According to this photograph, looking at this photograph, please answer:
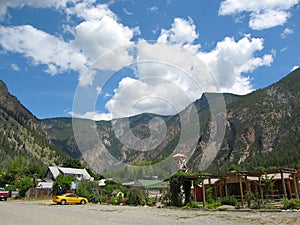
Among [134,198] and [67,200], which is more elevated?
[134,198]

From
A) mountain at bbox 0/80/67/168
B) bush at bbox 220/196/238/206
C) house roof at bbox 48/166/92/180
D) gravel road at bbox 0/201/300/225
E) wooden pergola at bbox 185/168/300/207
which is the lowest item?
gravel road at bbox 0/201/300/225

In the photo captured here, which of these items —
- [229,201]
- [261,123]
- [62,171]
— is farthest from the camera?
[261,123]

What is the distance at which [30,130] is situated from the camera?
18038 cm

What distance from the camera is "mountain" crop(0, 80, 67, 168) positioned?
474 feet

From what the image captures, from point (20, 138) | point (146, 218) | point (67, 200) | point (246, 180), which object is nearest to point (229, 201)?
point (246, 180)

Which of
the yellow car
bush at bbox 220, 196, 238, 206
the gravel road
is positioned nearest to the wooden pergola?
bush at bbox 220, 196, 238, 206

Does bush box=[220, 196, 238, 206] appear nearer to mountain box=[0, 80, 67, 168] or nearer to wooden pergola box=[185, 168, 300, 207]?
wooden pergola box=[185, 168, 300, 207]

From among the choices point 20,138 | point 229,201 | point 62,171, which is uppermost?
point 20,138

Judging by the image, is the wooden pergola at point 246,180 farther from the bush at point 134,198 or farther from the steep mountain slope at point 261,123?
the steep mountain slope at point 261,123

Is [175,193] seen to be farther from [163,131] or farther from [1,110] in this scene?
[1,110]

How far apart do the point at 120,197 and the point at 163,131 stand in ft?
67.6

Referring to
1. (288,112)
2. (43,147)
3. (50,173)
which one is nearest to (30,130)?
(43,147)

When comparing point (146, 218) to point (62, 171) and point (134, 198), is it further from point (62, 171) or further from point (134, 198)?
point (62, 171)

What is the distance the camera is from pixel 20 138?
162 meters
